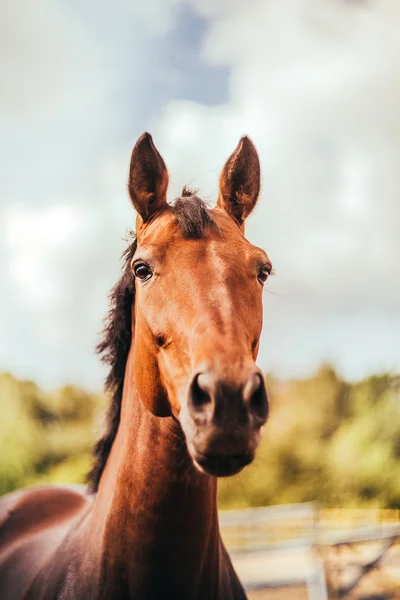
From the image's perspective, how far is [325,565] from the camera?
25.1 ft

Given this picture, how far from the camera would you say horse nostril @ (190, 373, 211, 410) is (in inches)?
64.1

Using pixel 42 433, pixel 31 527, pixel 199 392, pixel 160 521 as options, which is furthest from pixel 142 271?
pixel 42 433

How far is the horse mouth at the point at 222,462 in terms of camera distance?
162cm

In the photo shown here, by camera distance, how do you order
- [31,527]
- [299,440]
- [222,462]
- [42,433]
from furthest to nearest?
[42,433], [299,440], [31,527], [222,462]

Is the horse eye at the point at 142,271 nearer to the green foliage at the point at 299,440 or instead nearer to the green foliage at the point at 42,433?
the green foliage at the point at 299,440

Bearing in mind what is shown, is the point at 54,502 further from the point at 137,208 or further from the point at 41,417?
the point at 41,417

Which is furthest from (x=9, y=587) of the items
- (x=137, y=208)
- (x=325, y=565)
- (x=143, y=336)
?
(x=325, y=565)

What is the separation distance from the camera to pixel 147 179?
246 centimetres

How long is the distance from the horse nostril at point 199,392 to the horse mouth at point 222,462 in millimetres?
144

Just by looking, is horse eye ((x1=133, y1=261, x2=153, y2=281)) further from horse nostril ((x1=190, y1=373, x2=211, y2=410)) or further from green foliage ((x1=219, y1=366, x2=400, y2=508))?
green foliage ((x1=219, y1=366, x2=400, y2=508))

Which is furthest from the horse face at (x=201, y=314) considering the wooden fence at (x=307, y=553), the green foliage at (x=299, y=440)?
the green foliage at (x=299, y=440)

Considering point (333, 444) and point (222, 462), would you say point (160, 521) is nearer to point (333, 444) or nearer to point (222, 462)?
point (222, 462)

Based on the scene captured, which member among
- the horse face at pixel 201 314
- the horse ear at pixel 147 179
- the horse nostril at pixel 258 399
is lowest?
the horse nostril at pixel 258 399

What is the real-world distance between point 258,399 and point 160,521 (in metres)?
0.80
